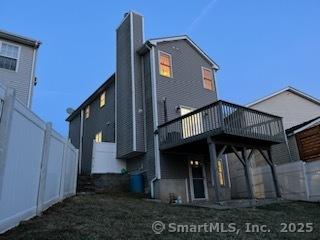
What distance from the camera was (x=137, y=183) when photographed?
1457cm

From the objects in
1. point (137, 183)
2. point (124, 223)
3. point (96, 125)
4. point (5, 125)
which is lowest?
point (124, 223)

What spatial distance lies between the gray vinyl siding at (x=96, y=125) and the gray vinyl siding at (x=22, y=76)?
5080 millimetres

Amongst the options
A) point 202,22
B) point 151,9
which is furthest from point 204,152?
point 151,9

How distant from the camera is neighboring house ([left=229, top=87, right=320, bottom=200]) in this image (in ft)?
50.3

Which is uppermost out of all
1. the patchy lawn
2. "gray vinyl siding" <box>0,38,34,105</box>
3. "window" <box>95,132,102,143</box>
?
"gray vinyl siding" <box>0,38,34,105</box>

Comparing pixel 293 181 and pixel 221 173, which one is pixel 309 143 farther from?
pixel 221 173

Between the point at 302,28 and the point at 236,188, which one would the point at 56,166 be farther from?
the point at 302,28

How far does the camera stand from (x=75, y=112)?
24359mm

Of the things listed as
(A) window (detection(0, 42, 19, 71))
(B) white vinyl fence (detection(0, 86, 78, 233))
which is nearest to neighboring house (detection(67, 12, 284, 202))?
(A) window (detection(0, 42, 19, 71))

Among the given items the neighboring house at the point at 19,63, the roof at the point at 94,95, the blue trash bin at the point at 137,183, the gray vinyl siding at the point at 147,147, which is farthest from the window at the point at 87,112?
the blue trash bin at the point at 137,183

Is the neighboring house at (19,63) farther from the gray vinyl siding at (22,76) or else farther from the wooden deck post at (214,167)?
the wooden deck post at (214,167)

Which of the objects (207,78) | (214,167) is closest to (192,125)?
(214,167)

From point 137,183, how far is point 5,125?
1078 cm

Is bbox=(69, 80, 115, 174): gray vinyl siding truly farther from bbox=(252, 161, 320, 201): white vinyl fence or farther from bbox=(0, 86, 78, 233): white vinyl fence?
bbox=(0, 86, 78, 233): white vinyl fence
